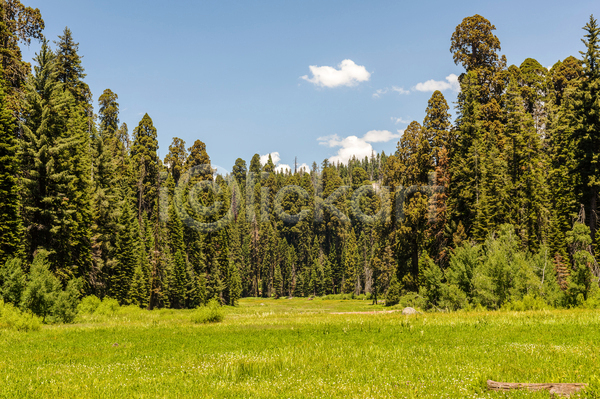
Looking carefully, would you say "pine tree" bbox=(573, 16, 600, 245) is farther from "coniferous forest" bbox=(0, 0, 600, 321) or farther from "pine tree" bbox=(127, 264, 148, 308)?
Answer: "pine tree" bbox=(127, 264, 148, 308)

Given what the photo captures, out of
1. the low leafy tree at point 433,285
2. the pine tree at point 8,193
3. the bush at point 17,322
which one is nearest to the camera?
the bush at point 17,322

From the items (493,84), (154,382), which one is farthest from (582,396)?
(493,84)

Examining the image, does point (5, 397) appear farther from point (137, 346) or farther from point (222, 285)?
point (222, 285)

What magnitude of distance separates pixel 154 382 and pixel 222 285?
54367mm

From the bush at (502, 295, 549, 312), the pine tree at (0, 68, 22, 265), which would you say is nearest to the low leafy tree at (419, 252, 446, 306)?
the bush at (502, 295, 549, 312)

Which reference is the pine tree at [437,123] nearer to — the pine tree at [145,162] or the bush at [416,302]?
the bush at [416,302]

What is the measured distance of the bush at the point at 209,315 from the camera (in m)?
24.8

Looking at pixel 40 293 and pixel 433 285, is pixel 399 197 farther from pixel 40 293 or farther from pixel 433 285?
pixel 40 293

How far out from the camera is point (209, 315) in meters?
25.1

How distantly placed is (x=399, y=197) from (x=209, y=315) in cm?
2987

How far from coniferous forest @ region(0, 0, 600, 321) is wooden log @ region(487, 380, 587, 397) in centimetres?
1728

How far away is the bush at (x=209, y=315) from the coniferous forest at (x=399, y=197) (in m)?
9.16

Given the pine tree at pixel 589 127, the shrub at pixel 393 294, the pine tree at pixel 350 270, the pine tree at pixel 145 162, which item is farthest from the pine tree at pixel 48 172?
the pine tree at pixel 350 270

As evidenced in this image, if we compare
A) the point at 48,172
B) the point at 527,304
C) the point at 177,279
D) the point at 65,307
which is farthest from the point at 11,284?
the point at 177,279
